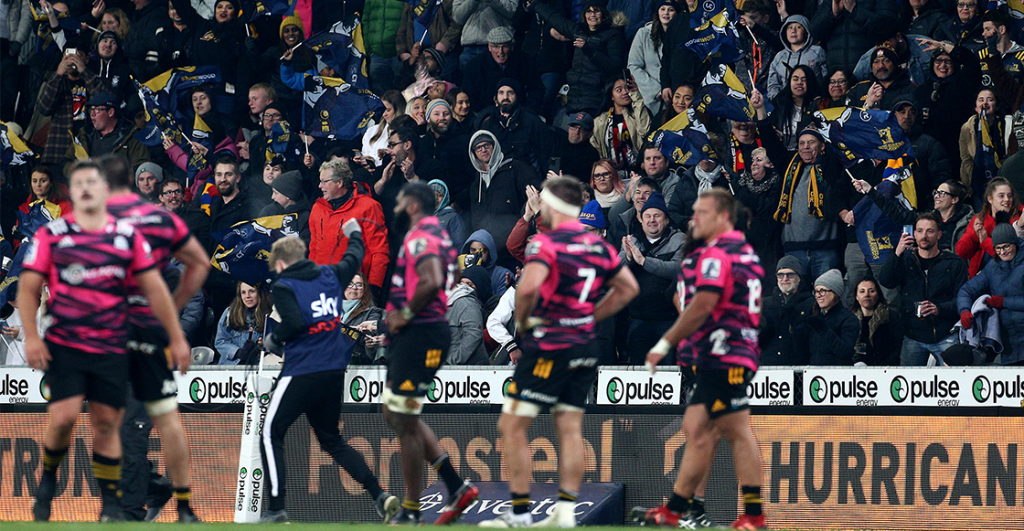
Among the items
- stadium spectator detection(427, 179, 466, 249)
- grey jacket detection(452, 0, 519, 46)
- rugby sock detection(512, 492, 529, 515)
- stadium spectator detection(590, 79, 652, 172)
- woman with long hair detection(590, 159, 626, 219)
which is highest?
grey jacket detection(452, 0, 519, 46)

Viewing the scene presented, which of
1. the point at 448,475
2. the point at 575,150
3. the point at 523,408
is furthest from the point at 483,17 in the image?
the point at 523,408

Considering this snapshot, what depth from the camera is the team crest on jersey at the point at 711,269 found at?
7.98m

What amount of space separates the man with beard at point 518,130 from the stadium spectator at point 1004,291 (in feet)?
16.3

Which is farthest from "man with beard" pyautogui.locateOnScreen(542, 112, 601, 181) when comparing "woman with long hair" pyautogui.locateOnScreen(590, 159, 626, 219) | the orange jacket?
the orange jacket

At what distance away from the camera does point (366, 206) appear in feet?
46.8

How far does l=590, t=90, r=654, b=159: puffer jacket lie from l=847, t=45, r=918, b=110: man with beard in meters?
2.32

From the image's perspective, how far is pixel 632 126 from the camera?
14.9 metres

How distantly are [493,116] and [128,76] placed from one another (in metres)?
5.73

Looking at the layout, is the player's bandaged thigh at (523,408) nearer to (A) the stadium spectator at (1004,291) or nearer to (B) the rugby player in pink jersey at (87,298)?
(B) the rugby player in pink jersey at (87,298)

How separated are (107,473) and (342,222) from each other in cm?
641

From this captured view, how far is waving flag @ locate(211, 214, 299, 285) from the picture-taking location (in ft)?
47.4

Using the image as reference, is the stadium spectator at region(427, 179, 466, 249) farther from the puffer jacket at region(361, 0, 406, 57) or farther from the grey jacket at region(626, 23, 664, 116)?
the puffer jacket at region(361, 0, 406, 57)

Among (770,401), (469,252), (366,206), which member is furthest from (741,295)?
(366,206)

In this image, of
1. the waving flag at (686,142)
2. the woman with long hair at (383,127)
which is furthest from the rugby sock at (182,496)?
the woman with long hair at (383,127)
